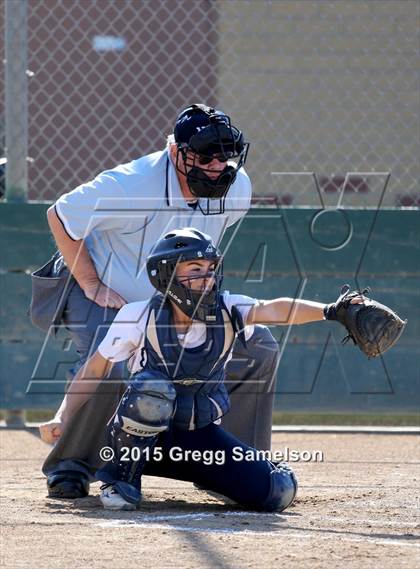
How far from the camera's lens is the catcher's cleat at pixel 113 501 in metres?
4.20

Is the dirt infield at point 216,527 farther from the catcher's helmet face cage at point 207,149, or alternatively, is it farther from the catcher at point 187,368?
the catcher's helmet face cage at point 207,149

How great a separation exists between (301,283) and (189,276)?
2594 mm

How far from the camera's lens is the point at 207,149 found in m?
4.74

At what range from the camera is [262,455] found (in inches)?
175

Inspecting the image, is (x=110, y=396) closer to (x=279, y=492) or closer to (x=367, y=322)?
(x=279, y=492)

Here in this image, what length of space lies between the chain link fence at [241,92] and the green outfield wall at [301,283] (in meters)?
3.45

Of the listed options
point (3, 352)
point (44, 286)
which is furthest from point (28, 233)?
point (44, 286)

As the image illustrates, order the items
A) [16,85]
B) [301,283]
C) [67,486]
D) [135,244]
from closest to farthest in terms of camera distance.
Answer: [67,486]
[135,244]
[16,85]
[301,283]

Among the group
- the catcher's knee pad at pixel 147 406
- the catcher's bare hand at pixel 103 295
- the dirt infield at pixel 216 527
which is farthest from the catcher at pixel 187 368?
the catcher's bare hand at pixel 103 295

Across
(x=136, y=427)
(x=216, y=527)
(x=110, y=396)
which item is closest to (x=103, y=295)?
(x=110, y=396)

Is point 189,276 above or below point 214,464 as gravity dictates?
above

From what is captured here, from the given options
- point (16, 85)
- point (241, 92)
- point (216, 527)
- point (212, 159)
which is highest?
point (241, 92)

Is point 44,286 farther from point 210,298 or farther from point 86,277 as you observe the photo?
point 210,298

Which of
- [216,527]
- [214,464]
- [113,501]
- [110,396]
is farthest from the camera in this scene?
[110,396]
